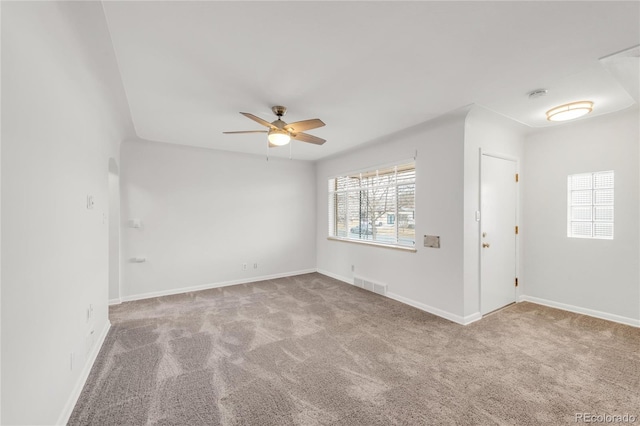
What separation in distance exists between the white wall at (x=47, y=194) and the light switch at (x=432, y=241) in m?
3.78

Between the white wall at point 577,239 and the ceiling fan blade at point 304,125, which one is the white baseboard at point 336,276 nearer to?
the white wall at point 577,239

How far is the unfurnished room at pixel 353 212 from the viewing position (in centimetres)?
156

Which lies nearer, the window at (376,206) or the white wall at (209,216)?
the window at (376,206)

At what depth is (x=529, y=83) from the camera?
244 centimetres

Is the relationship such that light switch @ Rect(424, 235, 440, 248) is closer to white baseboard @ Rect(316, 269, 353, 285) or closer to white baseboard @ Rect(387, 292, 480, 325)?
white baseboard @ Rect(387, 292, 480, 325)

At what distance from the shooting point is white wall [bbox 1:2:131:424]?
1176mm

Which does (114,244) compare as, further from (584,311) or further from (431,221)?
(584,311)

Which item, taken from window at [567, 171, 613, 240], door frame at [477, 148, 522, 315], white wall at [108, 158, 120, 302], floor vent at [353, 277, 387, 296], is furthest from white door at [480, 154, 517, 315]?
white wall at [108, 158, 120, 302]

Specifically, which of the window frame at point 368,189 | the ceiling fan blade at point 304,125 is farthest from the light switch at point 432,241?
the ceiling fan blade at point 304,125

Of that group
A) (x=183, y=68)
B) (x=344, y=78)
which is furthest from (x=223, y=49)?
(x=344, y=78)

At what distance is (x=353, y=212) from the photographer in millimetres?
5301

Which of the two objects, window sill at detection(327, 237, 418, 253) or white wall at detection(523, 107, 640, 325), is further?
window sill at detection(327, 237, 418, 253)

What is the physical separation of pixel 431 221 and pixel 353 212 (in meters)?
1.87

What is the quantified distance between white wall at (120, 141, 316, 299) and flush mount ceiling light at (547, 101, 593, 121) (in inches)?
168
